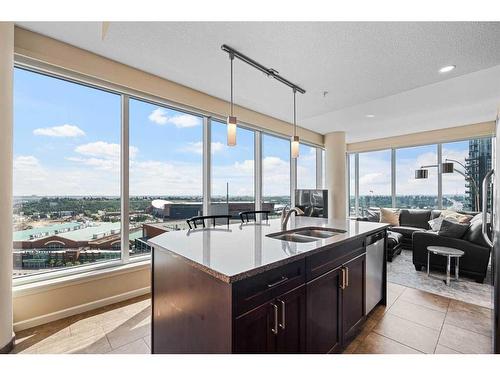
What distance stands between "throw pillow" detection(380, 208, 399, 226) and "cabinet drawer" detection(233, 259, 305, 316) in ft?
17.1

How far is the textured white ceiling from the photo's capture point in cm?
185

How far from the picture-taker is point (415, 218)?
5.50 m

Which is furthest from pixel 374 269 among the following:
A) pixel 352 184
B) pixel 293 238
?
pixel 352 184

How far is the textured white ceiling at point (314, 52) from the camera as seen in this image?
6.06 feet

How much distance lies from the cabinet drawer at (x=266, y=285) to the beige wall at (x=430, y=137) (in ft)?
17.6

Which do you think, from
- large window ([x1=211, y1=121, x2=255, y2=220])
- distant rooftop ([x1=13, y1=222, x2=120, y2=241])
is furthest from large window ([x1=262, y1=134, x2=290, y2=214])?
distant rooftop ([x1=13, y1=222, x2=120, y2=241])

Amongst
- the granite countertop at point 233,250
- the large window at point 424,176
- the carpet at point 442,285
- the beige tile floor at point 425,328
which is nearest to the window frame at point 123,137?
the granite countertop at point 233,250

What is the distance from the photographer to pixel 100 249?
108 inches

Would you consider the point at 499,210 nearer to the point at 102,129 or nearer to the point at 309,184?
the point at 102,129

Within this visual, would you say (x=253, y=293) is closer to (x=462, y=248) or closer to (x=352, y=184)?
(x=462, y=248)

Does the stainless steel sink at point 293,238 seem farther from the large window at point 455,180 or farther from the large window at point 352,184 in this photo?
the large window at point 352,184

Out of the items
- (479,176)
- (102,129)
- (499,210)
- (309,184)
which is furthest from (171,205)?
(479,176)

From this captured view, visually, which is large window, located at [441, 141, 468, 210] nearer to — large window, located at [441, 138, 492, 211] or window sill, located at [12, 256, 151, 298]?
large window, located at [441, 138, 492, 211]

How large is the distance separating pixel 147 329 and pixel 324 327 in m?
1.59
